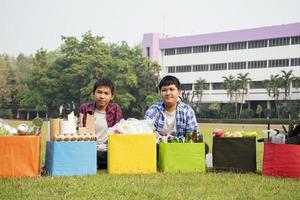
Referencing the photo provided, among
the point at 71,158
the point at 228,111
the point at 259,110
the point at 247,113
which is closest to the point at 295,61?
the point at 259,110

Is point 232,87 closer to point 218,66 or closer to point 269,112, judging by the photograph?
point 218,66

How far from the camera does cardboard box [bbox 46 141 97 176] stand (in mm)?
4730

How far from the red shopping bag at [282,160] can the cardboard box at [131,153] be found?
1.16m

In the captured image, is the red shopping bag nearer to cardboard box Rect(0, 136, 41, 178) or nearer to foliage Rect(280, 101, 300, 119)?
cardboard box Rect(0, 136, 41, 178)

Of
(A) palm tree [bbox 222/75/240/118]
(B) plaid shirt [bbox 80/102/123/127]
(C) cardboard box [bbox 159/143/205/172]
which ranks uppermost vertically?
(A) palm tree [bbox 222/75/240/118]

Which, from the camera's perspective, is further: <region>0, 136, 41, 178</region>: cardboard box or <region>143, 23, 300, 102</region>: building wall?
<region>143, 23, 300, 102</region>: building wall

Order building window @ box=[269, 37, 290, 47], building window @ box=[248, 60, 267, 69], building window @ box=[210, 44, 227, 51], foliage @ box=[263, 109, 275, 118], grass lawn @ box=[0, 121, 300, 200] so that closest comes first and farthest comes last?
grass lawn @ box=[0, 121, 300, 200] < foliage @ box=[263, 109, 275, 118] < building window @ box=[269, 37, 290, 47] < building window @ box=[248, 60, 267, 69] < building window @ box=[210, 44, 227, 51]

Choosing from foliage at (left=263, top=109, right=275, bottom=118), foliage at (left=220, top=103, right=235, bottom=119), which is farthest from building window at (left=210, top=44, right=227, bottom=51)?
foliage at (left=263, top=109, right=275, bottom=118)

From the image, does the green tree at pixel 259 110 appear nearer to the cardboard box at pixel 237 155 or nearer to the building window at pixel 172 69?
the building window at pixel 172 69

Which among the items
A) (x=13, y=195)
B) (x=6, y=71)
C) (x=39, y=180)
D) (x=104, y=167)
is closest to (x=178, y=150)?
(x=104, y=167)

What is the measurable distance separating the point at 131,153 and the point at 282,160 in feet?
4.96

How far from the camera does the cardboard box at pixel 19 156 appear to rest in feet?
14.8

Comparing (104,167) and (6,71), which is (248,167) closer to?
(104,167)

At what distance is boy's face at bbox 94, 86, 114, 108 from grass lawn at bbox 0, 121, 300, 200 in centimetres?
122
